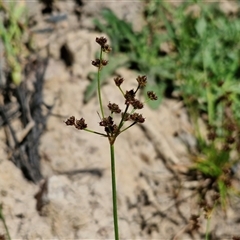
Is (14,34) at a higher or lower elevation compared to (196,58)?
higher

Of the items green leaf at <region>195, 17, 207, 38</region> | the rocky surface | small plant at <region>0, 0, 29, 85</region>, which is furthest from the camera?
green leaf at <region>195, 17, 207, 38</region>

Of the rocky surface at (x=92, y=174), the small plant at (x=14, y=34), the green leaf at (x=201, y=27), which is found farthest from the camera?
the green leaf at (x=201, y=27)

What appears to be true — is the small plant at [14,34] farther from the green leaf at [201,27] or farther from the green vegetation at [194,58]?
the green leaf at [201,27]

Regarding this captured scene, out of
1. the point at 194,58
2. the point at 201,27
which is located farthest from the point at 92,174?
the point at 201,27

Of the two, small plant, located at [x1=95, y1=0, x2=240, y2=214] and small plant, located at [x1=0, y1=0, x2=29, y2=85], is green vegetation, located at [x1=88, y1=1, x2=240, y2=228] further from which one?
small plant, located at [x1=0, y1=0, x2=29, y2=85]

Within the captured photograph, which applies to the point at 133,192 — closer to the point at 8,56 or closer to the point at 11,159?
the point at 11,159

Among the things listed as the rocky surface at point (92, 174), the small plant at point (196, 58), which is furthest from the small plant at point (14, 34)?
the small plant at point (196, 58)

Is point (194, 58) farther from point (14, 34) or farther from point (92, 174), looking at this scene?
point (14, 34)

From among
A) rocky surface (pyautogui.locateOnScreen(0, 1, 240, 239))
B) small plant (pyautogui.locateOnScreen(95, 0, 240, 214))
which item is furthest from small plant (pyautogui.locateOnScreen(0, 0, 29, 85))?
small plant (pyautogui.locateOnScreen(95, 0, 240, 214))
